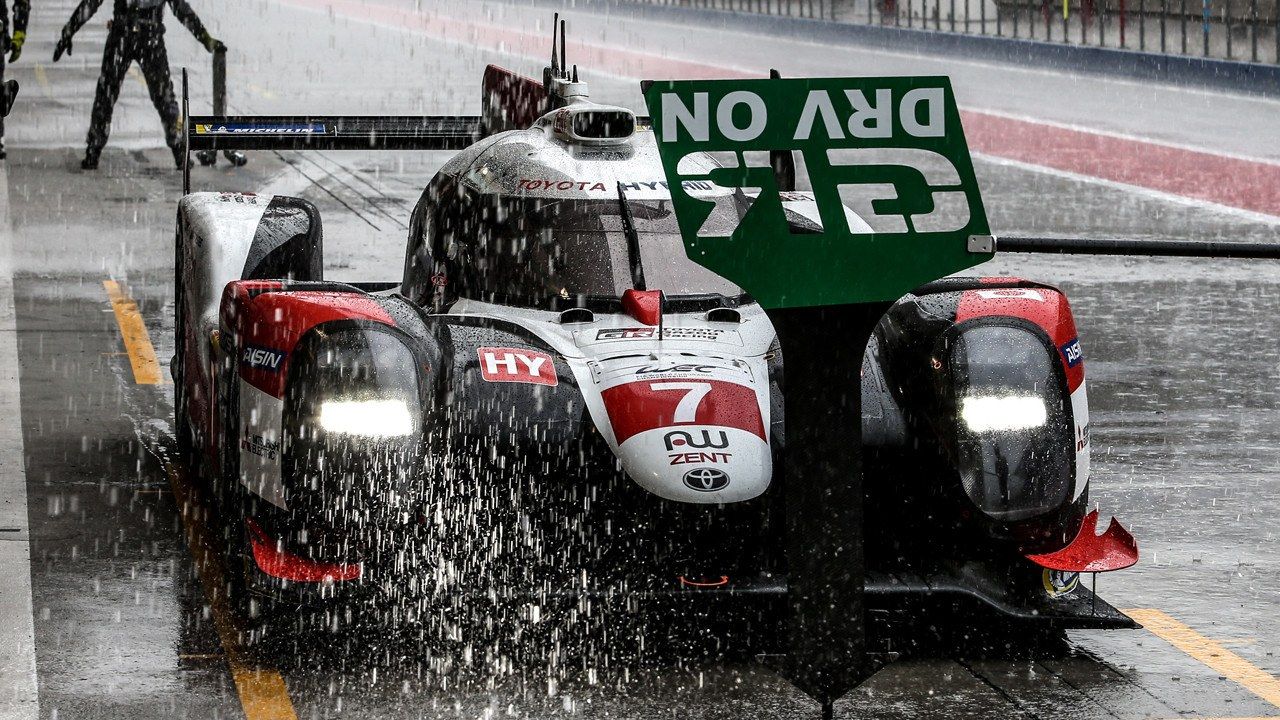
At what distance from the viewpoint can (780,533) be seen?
577cm

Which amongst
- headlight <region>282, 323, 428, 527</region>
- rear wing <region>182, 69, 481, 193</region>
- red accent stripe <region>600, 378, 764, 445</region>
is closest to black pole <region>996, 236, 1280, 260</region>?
red accent stripe <region>600, 378, 764, 445</region>

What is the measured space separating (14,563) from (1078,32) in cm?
2482

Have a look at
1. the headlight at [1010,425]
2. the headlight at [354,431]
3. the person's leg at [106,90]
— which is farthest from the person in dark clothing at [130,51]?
the headlight at [1010,425]

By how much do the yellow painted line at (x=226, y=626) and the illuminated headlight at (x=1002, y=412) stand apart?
212 centimetres

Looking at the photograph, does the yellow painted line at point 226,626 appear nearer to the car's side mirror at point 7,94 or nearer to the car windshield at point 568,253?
the car windshield at point 568,253

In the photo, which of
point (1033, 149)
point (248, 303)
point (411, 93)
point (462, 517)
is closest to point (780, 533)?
point (462, 517)

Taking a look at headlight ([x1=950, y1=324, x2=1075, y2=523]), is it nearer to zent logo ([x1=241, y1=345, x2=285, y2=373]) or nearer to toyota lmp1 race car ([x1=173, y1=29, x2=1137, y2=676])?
toyota lmp1 race car ([x1=173, y1=29, x2=1137, y2=676])

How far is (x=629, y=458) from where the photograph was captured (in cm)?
577

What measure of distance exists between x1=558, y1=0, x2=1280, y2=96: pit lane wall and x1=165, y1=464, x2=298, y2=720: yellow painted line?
19.2 meters

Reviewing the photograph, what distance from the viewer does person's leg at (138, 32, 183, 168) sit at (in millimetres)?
18438

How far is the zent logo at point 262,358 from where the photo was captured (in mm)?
6129

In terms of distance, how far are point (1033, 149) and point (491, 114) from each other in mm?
12383

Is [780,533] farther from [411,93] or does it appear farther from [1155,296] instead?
[411,93]

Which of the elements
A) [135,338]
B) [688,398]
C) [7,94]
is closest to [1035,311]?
[688,398]
